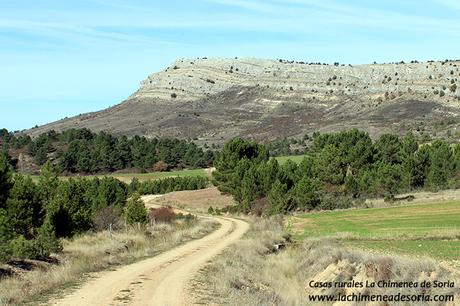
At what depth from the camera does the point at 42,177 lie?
2338 inches

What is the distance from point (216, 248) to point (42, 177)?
28.6m

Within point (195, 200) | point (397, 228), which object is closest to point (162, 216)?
point (195, 200)

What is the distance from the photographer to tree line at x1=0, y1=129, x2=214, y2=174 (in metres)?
157

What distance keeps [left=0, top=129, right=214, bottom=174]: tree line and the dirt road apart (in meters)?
127

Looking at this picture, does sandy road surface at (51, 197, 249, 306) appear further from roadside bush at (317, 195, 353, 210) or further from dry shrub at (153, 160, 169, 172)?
dry shrub at (153, 160, 169, 172)

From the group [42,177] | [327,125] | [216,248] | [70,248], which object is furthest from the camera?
[327,125]

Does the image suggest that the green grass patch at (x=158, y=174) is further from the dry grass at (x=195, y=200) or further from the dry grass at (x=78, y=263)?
the dry grass at (x=78, y=263)

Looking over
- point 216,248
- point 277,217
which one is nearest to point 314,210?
point 277,217

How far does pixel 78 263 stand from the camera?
26.1 m

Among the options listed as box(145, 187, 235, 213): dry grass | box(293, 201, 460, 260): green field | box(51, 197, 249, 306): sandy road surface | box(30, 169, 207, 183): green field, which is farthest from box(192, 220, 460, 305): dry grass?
box(30, 169, 207, 183): green field

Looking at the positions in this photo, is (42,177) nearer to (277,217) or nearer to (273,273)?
(277,217)

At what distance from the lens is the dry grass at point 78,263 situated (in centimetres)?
1956

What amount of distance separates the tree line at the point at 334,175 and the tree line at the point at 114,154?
228 ft

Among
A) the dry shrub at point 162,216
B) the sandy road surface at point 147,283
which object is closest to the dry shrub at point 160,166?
the dry shrub at point 162,216
